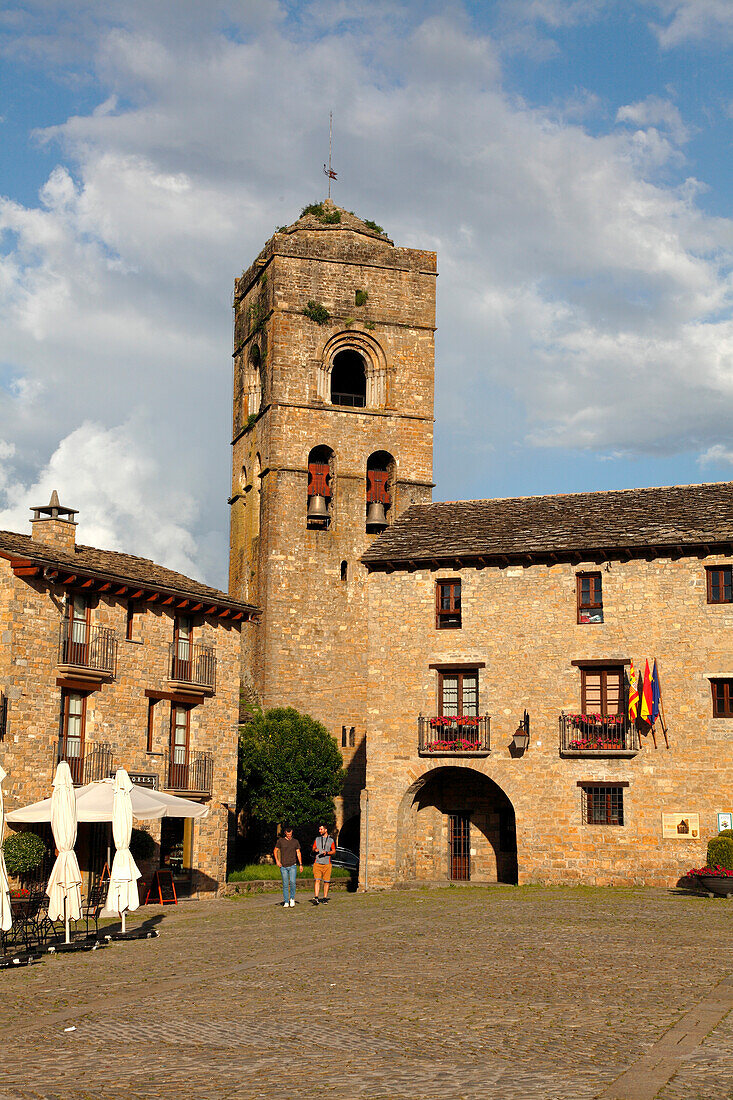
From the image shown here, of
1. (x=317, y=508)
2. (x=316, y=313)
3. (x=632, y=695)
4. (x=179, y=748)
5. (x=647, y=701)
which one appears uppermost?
(x=316, y=313)

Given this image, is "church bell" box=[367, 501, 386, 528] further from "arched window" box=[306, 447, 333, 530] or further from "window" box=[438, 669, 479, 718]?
"window" box=[438, 669, 479, 718]

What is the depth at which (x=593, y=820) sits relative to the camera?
33188 mm

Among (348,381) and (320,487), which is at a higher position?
(348,381)

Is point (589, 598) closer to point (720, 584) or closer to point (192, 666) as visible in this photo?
point (720, 584)

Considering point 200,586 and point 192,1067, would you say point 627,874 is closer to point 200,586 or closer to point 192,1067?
point 200,586

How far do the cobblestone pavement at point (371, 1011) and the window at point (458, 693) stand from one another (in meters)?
12.4

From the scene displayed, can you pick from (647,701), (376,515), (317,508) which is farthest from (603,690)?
(376,515)

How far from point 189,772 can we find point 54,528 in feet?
25.1

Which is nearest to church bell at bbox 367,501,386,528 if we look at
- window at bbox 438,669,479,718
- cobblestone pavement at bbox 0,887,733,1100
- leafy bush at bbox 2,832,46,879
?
window at bbox 438,669,479,718

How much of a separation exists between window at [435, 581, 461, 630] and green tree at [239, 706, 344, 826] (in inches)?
421

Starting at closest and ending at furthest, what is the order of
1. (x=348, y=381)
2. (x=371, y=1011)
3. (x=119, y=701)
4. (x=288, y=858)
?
1. (x=371, y=1011)
2. (x=288, y=858)
3. (x=119, y=701)
4. (x=348, y=381)

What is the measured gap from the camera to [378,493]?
51.6m

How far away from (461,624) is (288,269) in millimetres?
22054

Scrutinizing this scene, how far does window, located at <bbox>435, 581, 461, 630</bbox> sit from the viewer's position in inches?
1401
